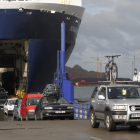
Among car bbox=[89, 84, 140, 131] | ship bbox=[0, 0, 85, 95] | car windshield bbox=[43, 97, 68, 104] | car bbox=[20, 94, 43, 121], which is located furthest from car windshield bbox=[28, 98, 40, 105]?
ship bbox=[0, 0, 85, 95]

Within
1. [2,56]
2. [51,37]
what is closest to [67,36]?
[51,37]

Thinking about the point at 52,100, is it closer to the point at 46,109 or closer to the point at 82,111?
the point at 46,109

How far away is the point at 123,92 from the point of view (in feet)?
42.4

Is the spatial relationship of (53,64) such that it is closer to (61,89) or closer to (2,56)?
(61,89)

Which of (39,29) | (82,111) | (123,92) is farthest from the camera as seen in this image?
(39,29)

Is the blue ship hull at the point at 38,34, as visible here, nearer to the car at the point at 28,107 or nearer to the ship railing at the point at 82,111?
the ship railing at the point at 82,111

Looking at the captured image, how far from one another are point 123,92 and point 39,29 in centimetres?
2529

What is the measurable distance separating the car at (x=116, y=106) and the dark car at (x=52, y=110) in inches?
204

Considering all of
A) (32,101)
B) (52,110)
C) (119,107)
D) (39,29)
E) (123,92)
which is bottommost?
(52,110)

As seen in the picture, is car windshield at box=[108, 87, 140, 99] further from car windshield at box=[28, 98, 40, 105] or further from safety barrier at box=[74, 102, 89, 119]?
car windshield at box=[28, 98, 40, 105]

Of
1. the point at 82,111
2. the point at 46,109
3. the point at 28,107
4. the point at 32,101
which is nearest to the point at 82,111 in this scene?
the point at 82,111

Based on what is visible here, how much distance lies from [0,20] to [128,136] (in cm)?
2780

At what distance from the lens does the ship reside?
36781 millimetres

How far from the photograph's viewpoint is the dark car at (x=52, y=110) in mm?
18953
